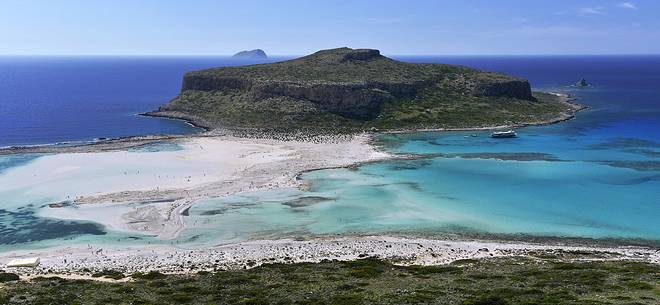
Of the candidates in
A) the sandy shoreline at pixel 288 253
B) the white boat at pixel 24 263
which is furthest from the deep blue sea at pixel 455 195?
the white boat at pixel 24 263

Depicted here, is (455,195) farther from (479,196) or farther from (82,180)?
(82,180)

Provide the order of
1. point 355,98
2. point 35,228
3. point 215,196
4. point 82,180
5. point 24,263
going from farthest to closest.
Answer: point 355,98
point 82,180
point 215,196
point 35,228
point 24,263

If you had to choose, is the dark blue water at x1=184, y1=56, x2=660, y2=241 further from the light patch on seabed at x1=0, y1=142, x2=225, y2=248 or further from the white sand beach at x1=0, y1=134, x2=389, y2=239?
the light patch on seabed at x1=0, y1=142, x2=225, y2=248

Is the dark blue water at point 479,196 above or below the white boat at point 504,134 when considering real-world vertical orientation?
below

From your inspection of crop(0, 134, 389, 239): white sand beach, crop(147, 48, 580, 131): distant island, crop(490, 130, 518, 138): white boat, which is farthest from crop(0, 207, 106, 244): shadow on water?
crop(490, 130, 518, 138): white boat

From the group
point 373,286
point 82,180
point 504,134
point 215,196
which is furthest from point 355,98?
point 373,286


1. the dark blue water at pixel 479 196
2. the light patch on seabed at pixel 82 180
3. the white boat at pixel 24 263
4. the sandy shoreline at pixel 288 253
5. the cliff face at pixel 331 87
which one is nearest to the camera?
the white boat at pixel 24 263

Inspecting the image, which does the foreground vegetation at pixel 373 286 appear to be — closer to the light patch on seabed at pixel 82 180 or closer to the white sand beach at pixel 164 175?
the white sand beach at pixel 164 175
